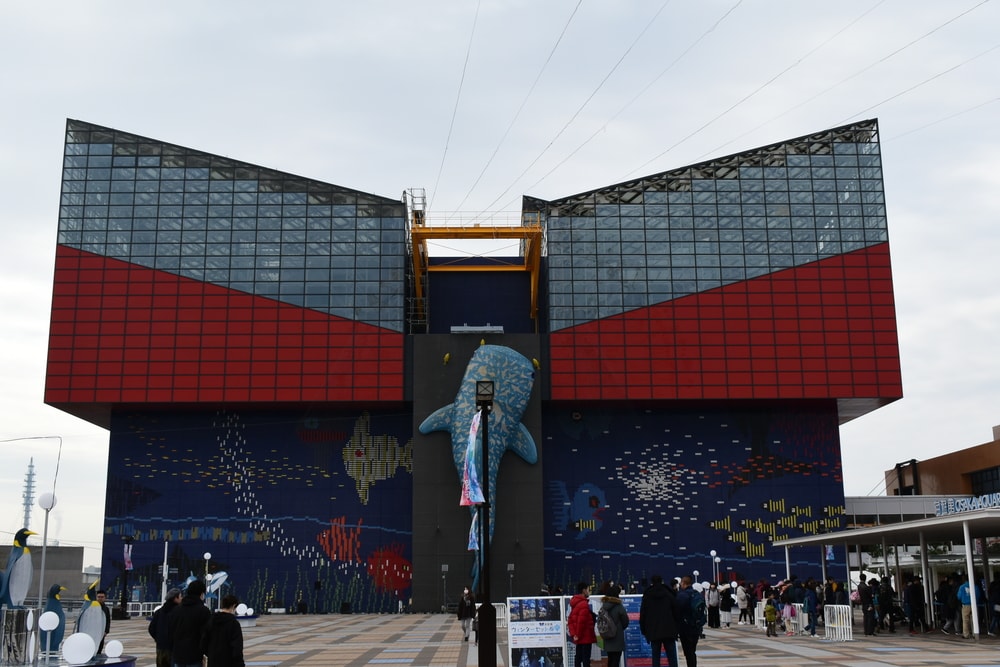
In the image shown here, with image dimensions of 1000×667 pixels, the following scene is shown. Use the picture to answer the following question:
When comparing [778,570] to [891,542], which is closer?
[891,542]

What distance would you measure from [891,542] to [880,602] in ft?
27.5

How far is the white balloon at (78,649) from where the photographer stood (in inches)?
590

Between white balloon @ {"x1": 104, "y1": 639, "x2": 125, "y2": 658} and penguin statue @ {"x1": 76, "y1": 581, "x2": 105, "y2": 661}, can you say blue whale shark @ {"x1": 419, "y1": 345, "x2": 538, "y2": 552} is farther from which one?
white balloon @ {"x1": 104, "y1": 639, "x2": 125, "y2": 658}

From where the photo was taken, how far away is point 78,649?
1508 cm

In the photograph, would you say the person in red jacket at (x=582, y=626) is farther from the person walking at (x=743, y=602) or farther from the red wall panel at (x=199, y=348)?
the red wall panel at (x=199, y=348)

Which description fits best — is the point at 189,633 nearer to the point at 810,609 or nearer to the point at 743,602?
the point at 810,609

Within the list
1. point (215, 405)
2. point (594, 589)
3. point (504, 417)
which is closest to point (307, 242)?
point (215, 405)

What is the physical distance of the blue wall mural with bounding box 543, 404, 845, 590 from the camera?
181ft

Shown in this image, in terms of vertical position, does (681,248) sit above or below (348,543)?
above

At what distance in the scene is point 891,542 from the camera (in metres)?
38.3

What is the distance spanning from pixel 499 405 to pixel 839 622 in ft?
82.6

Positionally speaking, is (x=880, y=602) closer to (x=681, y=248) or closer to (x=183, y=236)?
(x=681, y=248)

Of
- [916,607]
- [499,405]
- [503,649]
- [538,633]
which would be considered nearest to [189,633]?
[538,633]

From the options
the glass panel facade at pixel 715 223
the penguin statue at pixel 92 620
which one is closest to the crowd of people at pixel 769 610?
Answer: the penguin statue at pixel 92 620
